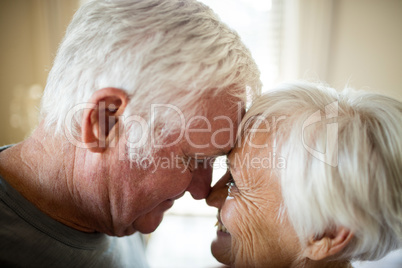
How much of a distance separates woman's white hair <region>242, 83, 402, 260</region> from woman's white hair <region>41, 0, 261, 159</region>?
0.26 metres

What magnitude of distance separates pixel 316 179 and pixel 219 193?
16.6 inches

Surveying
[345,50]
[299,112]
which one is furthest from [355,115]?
[345,50]

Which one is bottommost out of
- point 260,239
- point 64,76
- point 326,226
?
point 260,239

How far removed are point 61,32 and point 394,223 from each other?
99.1 inches

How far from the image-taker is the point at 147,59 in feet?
2.67

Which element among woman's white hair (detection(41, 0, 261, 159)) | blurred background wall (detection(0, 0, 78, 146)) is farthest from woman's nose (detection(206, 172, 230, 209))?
blurred background wall (detection(0, 0, 78, 146))

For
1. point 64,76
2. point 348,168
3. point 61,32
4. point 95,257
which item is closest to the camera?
point 348,168

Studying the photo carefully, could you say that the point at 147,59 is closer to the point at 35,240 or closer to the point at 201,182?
the point at 201,182

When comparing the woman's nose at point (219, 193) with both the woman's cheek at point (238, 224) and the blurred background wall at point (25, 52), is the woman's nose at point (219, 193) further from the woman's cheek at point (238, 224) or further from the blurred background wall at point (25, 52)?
the blurred background wall at point (25, 52)

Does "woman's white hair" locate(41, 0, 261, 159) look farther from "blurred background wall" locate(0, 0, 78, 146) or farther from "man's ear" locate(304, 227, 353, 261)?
"blurred background wall" locate(0, 0, 78, 146)

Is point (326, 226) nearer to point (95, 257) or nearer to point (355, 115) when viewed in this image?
point (355, 115)

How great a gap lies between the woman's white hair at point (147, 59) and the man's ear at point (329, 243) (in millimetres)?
522

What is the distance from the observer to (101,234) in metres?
1.12

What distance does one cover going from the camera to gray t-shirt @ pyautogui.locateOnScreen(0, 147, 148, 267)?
0.81 meters
